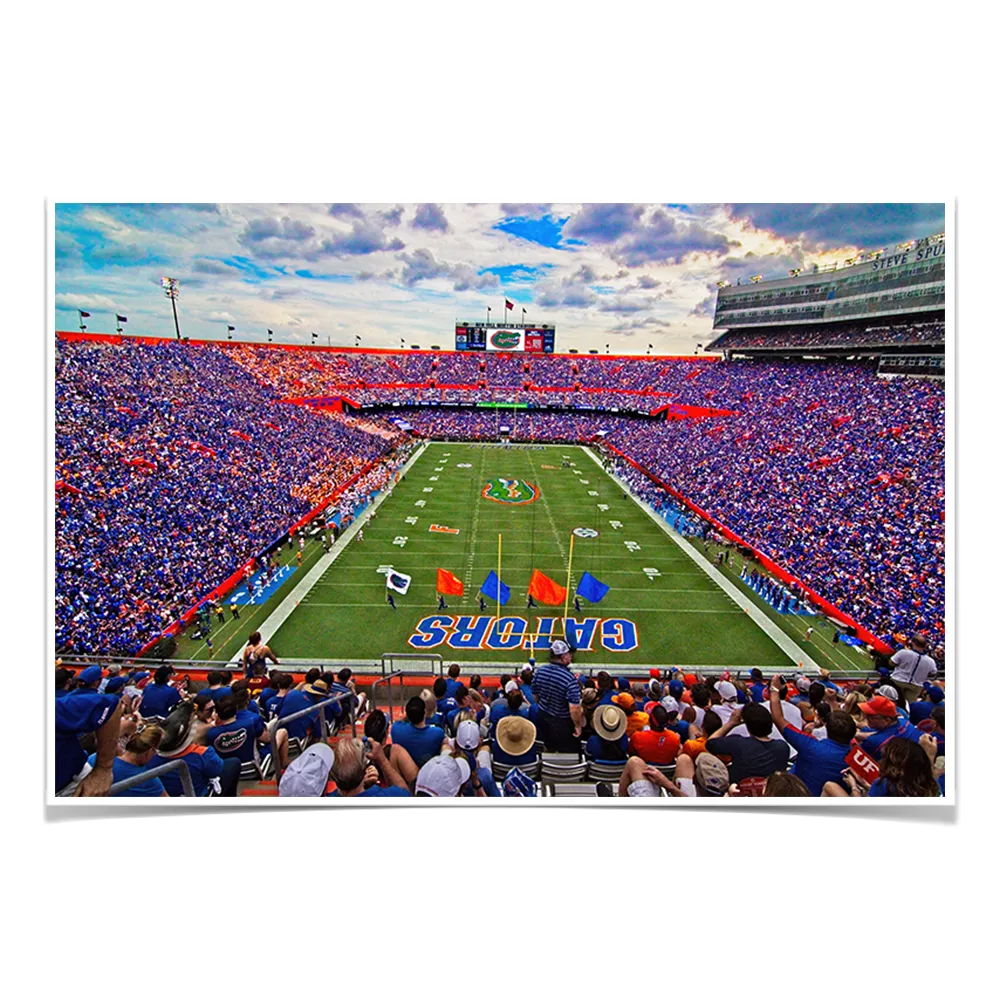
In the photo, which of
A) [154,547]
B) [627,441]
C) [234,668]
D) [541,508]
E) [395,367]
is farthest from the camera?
[395,367]

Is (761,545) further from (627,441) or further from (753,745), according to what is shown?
(627,441)

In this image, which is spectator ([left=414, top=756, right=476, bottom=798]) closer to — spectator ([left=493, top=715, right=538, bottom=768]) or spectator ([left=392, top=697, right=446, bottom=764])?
spectator ([left=392, top=697, right=446, bottom=764])

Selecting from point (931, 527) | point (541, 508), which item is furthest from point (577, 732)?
point (541, 508)

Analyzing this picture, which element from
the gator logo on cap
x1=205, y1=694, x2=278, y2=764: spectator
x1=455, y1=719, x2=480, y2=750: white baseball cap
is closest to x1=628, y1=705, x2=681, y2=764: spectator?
x1=455, y1=719, x2=480, y2=750: white baseball cap

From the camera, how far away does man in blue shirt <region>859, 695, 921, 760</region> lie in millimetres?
4266

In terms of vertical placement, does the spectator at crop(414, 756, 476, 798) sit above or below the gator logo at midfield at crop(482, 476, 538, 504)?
below

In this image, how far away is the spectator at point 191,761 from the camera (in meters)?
3.62

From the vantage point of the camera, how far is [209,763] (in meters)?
3.83

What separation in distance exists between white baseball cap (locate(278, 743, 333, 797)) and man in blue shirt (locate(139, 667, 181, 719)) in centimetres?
259

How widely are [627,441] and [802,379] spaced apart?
10858mm

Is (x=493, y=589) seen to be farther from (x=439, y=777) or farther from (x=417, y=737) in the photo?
(x=439, y=777)

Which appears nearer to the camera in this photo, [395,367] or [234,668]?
[234,668]

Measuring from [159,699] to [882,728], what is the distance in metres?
6.72

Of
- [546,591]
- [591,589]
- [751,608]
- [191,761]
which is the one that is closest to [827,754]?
[191,761]
